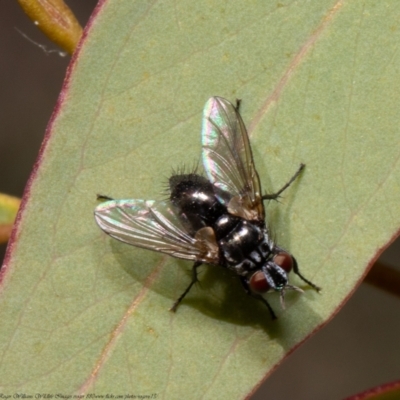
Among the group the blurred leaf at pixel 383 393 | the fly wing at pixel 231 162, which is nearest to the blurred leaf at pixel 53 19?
the fly wing at pixel 231 162

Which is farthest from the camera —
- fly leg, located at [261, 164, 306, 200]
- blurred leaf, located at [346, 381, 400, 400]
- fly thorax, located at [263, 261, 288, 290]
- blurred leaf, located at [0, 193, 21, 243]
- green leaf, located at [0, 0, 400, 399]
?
blurred leaf, located at [0, 193, 21, 243]

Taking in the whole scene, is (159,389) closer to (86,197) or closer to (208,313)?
(208,313)

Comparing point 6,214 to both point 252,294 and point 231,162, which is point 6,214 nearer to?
point 231,162

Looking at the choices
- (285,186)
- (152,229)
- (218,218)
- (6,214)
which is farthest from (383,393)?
(6,214)

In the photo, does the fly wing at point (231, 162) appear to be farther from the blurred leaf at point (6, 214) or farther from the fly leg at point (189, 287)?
the blurred leaf at point (6, 214)

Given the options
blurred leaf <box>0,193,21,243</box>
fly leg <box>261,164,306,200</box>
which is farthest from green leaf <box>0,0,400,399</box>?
blurred leaf <box>0,193,21,243</box>

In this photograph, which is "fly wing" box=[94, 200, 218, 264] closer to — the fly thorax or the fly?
the fly

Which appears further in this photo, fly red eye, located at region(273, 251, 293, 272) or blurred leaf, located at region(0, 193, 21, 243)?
blurred leaf, located at region(0, 193, 21, 243)
